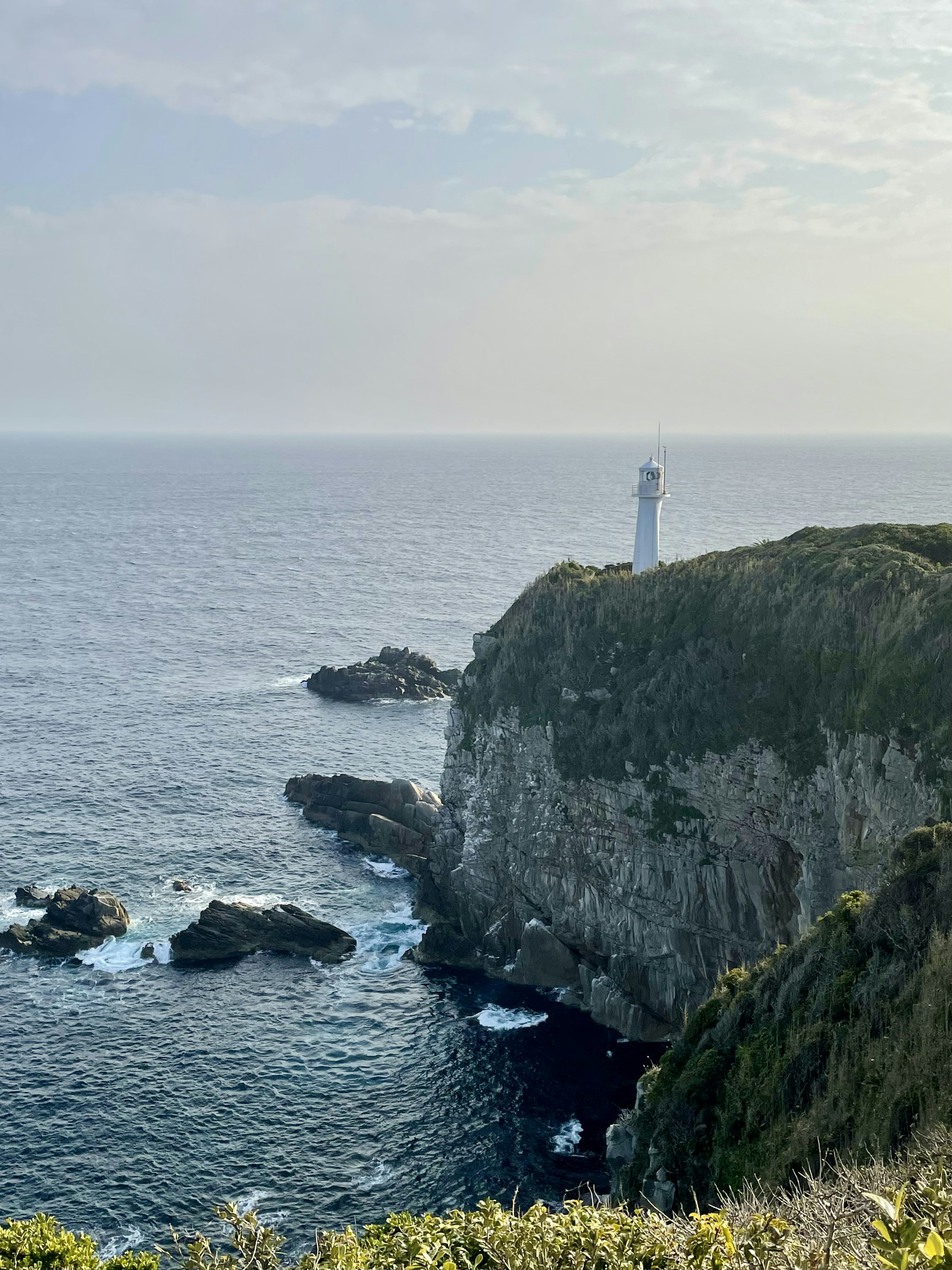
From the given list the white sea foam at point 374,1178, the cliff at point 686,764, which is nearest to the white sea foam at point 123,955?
the cliff at point 686,764

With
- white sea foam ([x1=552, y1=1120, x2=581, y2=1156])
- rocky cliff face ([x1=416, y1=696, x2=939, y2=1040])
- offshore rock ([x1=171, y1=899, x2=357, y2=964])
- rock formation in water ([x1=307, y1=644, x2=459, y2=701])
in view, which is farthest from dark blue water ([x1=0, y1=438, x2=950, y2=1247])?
rock formation in water ([x1=307, y1=644, x2=459, y2=701])

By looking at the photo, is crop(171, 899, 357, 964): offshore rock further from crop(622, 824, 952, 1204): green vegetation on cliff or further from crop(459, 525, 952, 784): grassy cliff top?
crop(622, 824, 952, 1204): green vegetation on cliff

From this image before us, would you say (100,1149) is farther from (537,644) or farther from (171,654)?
(171,654)

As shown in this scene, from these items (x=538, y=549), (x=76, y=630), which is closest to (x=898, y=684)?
(x=76, y=630)

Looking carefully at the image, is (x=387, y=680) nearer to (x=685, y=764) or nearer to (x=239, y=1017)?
(x=239, y=1017)

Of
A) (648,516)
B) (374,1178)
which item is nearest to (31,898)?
(374,1178)

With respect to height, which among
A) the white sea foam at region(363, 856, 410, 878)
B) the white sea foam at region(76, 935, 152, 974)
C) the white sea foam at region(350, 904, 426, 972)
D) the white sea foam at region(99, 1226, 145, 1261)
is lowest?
the white sea foam at region(99, 1226, 145, 1261)
